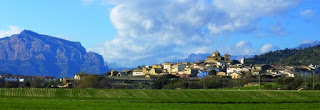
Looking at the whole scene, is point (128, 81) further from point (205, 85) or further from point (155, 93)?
point (155, 93)

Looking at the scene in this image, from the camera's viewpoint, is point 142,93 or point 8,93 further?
point 142,93

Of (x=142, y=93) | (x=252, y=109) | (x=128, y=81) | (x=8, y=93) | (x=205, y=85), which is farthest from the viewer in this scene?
(x=128, y=81)

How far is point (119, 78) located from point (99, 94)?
94.1 m

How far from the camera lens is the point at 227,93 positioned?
270 feet

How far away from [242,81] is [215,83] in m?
9.86

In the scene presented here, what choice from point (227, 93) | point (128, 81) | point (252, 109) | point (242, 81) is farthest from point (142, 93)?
point (128, 81)

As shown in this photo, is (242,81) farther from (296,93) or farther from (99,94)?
(99,94)

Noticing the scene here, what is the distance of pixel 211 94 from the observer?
8131 cm

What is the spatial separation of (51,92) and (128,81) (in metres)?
89.8

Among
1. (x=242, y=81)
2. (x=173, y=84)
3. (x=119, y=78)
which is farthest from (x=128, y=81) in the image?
(x=242, y=81)

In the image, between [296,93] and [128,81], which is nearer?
[296,93]

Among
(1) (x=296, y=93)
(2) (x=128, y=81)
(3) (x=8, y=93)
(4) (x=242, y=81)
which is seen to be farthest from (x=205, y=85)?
(3) (x=8, y=93)

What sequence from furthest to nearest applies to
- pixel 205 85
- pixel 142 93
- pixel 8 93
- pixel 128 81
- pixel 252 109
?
1. pixel 128 81
2. pixel 205 85
3. pixel 142 93
4. pixel 8 93
5. pixel 252 109

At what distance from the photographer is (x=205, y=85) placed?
135m
